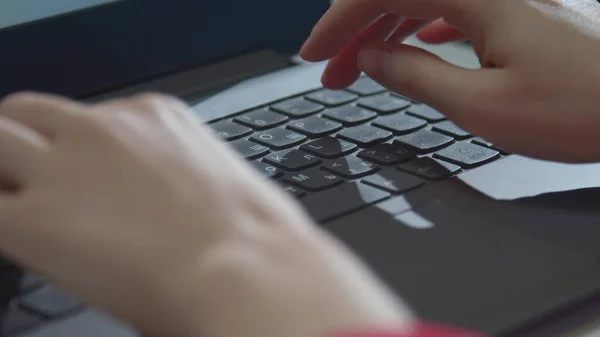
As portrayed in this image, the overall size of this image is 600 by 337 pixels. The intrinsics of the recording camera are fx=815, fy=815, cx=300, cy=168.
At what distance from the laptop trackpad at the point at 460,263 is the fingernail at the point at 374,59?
Answer: 142 mm

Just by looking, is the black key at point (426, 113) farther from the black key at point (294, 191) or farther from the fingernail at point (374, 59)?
the black key at point (294, 191)

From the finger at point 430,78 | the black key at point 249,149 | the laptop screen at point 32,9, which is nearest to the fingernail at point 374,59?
the finger at point 430,78

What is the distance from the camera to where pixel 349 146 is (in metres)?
0.56

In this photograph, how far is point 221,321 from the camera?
0.96 feet

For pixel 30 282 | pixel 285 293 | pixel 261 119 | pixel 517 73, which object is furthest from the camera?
pixel 261 119

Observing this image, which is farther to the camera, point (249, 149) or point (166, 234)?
point (249, 149)

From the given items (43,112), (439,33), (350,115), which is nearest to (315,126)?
(350,115)

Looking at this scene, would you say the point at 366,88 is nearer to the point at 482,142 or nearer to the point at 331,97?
Answer: the point at 331,97

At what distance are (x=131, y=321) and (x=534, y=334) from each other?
Answer: 0.18 meters

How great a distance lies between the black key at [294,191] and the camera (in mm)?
487

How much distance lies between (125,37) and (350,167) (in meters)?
0.24

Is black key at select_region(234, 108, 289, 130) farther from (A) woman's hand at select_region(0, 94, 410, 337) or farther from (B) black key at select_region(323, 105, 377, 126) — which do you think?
(A) woman's hand at select_region(0, 94, 410, 337)

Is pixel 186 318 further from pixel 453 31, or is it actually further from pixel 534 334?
pixel 453 31

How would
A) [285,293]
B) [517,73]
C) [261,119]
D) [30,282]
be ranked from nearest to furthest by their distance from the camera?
[285,293] < [30,282] < [517,73] < [261,119]
